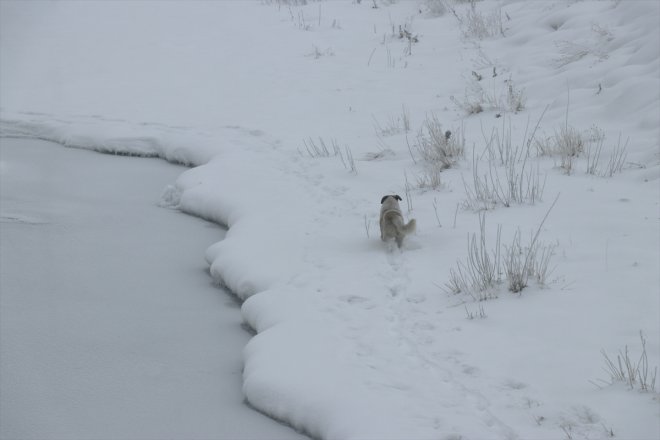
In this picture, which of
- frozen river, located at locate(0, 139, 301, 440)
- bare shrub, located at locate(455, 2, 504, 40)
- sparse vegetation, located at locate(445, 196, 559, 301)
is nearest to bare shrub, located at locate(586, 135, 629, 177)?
sparse vegetation, located at locate(445, 196, 559, 301)

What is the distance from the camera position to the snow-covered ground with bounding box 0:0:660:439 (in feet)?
11.5

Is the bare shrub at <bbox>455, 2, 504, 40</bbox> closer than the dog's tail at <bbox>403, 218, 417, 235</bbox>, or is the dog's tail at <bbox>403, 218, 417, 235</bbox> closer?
the dog's tail at <bbox>403, 218, 417, 235</bbox>

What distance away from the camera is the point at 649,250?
4.57 meters

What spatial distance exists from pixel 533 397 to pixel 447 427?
42 cm

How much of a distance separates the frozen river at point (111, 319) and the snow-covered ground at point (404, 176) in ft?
0.70

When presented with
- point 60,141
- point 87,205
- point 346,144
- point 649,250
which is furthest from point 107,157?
point 649,250

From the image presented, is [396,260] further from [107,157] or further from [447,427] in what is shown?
[107,157]

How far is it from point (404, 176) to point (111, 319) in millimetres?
2861

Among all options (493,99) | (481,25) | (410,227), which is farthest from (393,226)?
(481,25)

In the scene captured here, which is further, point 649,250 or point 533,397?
point 649,250

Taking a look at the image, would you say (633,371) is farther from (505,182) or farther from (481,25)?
(481,25)

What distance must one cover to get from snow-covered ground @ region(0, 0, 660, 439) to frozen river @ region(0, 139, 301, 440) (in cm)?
21

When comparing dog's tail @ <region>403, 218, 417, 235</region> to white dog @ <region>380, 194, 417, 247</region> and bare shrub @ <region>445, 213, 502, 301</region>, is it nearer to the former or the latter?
white dog @ <region>380, 194, 417, 247</region>

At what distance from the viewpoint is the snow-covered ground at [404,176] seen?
3.50 metres
